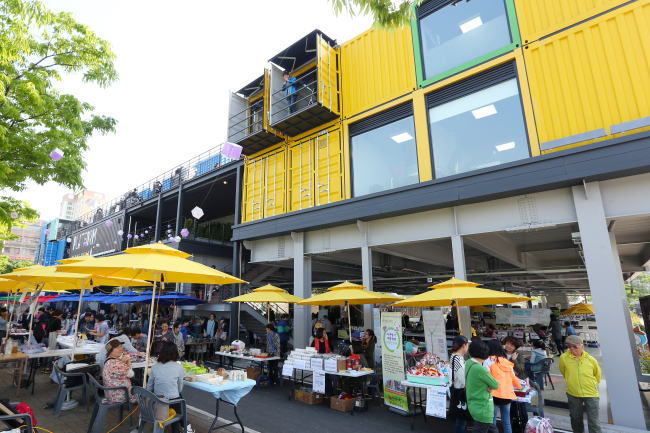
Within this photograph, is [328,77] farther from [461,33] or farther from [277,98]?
[461,33]

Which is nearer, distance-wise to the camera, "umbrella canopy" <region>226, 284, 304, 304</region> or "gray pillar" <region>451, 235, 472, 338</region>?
"gray pillar" <region>451, 235, 472, 338</region>

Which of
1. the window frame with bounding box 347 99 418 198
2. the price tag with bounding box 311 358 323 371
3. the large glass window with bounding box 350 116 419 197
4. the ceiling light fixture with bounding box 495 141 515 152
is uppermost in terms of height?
the window frame with bounding box 347 99 418 198

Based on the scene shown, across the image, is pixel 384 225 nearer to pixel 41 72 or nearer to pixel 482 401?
pixel 482 401

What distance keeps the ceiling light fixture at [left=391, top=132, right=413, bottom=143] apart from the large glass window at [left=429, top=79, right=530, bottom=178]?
84 centimetres

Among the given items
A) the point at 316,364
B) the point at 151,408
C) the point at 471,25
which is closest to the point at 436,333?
the point at 316,364

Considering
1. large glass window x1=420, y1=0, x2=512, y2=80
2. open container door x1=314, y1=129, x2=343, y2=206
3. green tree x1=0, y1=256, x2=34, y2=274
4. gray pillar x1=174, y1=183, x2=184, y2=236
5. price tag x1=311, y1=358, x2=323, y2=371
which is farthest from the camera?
green tree x1=0, y1=256, x2=34, y2=274

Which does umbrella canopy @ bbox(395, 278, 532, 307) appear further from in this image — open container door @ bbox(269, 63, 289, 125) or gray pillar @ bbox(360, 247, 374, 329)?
open container door @ bbox(269, 63, 289, 125)

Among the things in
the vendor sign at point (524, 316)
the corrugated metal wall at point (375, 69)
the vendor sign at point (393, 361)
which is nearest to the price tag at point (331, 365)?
the vendor sign at point (393, 361)

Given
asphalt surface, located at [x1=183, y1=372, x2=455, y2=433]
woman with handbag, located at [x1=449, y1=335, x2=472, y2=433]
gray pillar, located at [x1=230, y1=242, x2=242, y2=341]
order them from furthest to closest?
gray pillar, located at [x1=230, y1=242, x2=242, y2=341] → asphalt surface, located at [x1=183, y1=372, x2=455, y2=433] → woman with handbag, located at [x1=449, y1=335, x2=472, y2=433]

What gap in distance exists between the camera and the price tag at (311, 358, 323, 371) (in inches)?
343

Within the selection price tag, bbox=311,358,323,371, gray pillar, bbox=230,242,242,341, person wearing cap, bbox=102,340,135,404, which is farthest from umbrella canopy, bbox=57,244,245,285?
gray pillar, bbox=230,242,242,341

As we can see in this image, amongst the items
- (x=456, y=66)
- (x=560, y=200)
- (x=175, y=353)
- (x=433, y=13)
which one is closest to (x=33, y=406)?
(x=175, y=353)

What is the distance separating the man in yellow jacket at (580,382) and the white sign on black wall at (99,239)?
28.6 m

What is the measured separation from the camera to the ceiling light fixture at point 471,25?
10.8m
